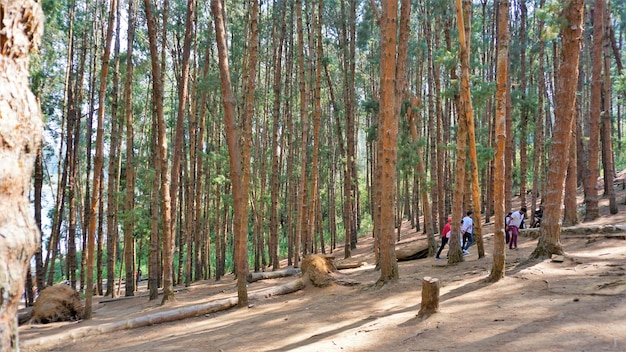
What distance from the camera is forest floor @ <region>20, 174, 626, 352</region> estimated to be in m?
4.72

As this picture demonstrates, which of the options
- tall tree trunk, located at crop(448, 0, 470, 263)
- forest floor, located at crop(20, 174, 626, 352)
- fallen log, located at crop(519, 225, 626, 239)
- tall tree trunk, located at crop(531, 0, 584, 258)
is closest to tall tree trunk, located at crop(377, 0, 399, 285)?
forest floor, located at crop(20, 174, 626, 352)

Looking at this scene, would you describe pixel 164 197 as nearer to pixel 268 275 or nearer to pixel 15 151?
pixel 268 275

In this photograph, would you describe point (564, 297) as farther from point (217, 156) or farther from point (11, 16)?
point (217, 156)

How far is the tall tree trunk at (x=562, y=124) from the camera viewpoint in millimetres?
7559

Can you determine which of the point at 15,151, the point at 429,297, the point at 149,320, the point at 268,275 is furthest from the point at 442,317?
the point at 268,275

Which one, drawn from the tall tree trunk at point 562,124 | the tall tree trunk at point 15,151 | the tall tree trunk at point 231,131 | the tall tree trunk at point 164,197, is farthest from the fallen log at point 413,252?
the tall tree trunk at point 15,151

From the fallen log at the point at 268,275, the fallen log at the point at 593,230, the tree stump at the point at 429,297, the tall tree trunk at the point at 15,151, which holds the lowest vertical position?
the fallen log at the point at 268,275

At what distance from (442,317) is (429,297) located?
30 centimetres

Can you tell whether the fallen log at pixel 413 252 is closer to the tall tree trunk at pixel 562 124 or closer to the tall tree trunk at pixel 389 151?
the tall tree trunk at pixel 389 151

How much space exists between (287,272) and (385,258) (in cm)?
593

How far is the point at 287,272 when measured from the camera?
44.6ft

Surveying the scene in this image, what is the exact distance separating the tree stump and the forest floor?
0.10 meters

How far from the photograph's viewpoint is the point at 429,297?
5.75 meters

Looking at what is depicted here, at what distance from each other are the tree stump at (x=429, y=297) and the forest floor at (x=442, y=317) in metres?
0.10
